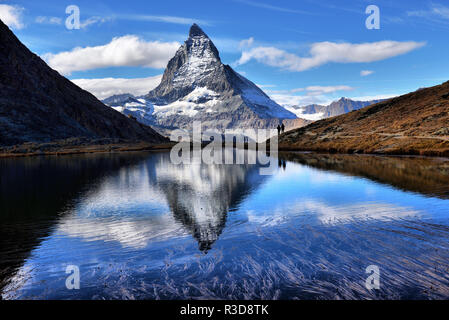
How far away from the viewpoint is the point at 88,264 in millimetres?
12859

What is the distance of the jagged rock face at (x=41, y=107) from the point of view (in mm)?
118875

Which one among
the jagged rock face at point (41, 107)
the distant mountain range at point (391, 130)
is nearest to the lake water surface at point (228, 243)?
the distant mountain range at point (391, 130)

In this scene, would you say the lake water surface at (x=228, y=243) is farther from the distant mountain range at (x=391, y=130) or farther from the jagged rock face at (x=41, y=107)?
the jagged rock face at (x=41, y=107)

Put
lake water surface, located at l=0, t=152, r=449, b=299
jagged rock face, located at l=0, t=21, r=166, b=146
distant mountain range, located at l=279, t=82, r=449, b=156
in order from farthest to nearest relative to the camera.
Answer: jagged rock face, located at l=0, t=21, r=166, b=146 < distant mountain range, located at l=279, t=82, r=449, b=156 < lake water surface, located at l=0, t=152, r=449, b=299

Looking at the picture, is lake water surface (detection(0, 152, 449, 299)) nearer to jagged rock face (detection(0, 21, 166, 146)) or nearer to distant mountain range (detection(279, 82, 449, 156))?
distant mountain range (detection(279, 82, 449, 156))

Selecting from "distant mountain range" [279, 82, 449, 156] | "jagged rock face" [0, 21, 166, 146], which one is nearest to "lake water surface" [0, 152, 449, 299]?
"distant mountain range" [279, 82, 449, 156]

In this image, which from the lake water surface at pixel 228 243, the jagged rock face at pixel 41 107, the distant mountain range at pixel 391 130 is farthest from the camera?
the jagged rock face at pixel 41 107

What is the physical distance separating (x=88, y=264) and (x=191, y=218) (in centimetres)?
752

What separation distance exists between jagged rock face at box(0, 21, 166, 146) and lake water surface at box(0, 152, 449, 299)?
10280cm

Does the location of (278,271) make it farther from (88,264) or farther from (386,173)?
(386,173)

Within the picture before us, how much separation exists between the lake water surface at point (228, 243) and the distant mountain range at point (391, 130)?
143ft

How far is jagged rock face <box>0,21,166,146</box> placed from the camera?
11888cm

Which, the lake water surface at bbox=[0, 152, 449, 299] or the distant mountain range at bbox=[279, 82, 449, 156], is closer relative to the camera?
the lake water surface at bbox=[0, 152, 449, 299]
